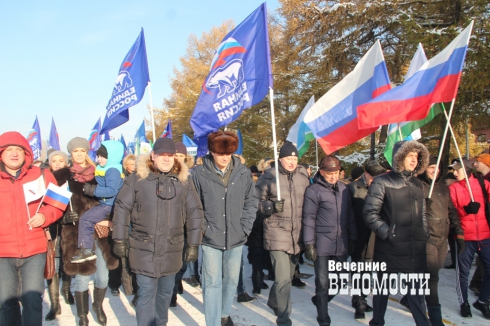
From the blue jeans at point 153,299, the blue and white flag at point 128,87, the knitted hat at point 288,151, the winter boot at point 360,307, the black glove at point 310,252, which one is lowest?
the winter boot at point 360,307

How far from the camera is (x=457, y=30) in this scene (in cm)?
969

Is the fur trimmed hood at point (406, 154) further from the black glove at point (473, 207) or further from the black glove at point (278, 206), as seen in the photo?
the black glove at point (278, 206)

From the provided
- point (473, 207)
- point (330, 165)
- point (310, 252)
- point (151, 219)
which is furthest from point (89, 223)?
point (473, 207)

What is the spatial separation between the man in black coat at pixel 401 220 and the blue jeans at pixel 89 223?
2.92m

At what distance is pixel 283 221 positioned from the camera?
4.67 meters

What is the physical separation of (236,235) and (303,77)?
16016 mm

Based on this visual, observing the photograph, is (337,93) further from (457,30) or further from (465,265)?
(457,30)

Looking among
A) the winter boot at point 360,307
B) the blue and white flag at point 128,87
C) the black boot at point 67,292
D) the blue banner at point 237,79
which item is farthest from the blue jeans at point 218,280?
the blue and white flag at point 128,87

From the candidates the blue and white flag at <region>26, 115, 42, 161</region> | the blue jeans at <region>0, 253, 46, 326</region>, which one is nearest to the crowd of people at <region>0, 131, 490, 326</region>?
the blue jeans at <region>0, 253, 46, 326</region>

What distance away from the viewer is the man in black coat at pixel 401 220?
4055mm

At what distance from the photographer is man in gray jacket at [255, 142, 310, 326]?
4.46 metres

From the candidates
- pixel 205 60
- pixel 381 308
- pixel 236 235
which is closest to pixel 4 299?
pixel 236 235

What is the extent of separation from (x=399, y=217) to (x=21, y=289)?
3623 mm

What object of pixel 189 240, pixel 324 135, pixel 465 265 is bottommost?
pixel 465 265
